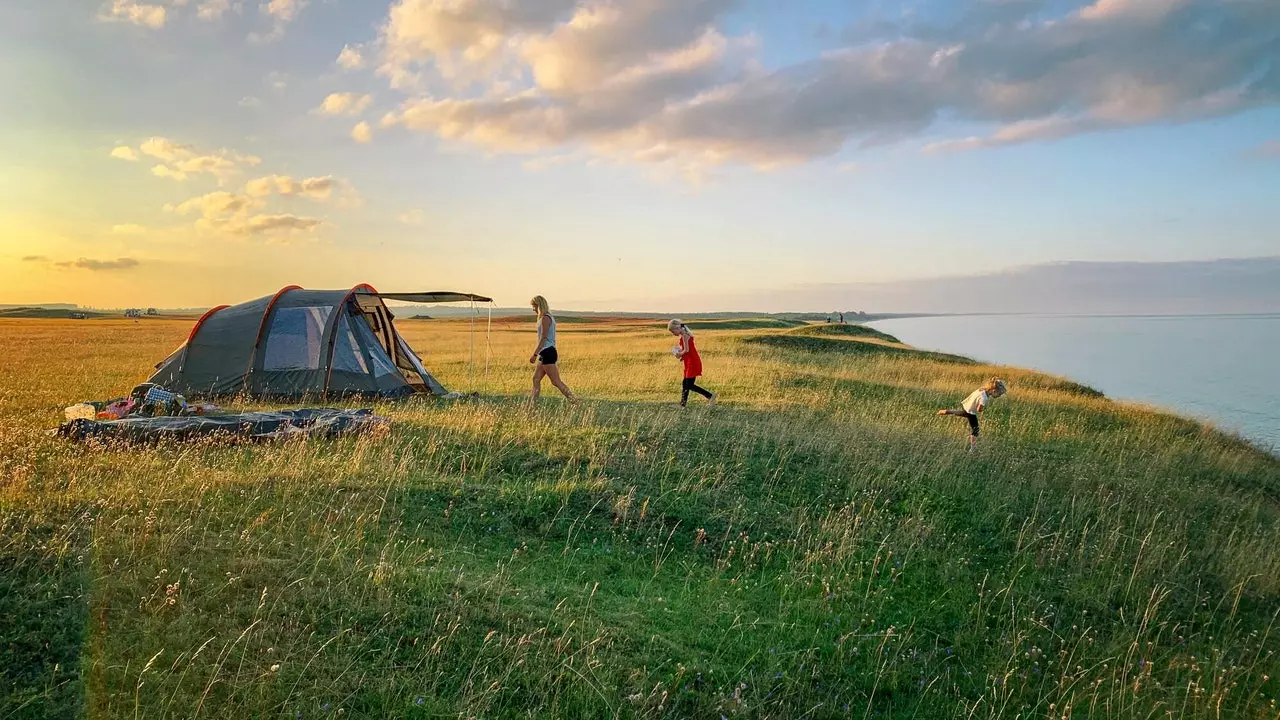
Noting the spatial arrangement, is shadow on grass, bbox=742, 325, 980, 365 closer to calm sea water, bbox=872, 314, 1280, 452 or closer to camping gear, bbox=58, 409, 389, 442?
calm sea water, bbox=872, 314, 1280, 452

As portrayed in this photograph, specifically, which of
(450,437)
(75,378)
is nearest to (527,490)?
(450,437)

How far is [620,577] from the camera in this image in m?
6.52

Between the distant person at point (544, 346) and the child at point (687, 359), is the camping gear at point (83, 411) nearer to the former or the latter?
the distant person at point (544, 346)

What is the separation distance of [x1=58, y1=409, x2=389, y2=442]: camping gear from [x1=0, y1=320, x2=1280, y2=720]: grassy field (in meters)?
0.55

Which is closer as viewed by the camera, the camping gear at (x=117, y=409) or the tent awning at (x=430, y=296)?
the camping gear at (x=117, y=409)

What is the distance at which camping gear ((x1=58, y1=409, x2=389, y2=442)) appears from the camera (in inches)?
389

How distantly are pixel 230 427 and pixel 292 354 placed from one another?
518 cm

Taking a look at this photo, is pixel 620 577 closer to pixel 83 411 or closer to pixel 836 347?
pixel 83 411

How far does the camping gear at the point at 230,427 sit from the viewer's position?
9875 mm

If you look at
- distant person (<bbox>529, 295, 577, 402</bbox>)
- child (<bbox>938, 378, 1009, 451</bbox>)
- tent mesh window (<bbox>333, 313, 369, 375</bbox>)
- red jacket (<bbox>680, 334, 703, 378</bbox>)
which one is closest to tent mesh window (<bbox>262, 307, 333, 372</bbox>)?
tent mesh window (<bbox>333, 313, 369, 375</bbox>)

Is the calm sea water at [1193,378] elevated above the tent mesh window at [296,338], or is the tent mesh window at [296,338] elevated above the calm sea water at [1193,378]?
the tent mesh window at [296,338]

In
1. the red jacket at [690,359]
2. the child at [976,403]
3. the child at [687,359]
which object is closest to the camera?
the child at [976,403]

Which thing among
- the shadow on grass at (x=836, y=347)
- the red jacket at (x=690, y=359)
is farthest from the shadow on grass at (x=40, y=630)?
the shadow on grass at (x=836, y=347)

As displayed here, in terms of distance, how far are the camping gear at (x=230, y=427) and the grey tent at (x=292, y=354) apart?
148 inches
